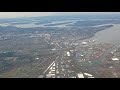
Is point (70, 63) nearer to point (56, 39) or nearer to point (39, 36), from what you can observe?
point (56, 39)

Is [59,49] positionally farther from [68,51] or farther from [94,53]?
[94,53]

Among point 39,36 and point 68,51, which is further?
point 39,36

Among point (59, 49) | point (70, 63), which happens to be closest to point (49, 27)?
point (59, 49)

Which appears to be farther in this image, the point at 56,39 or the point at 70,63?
the point at 56,39
